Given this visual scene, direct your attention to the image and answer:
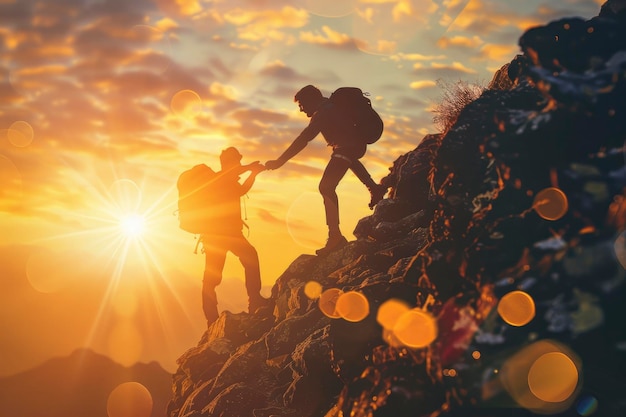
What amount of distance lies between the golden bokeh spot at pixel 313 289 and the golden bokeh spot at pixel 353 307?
460cm

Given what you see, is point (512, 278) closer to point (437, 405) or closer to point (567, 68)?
point (437, 405)

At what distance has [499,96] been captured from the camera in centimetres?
553

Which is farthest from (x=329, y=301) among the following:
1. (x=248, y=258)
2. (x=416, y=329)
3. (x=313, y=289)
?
(x=416, y=329)

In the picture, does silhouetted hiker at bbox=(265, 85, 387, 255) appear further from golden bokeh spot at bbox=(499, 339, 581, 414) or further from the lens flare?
the lens flare

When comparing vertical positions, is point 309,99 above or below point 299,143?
above

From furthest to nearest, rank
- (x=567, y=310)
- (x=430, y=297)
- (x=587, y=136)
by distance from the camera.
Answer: (x=430, y=297)
(x=587, y=136)
(x=567, y=310)

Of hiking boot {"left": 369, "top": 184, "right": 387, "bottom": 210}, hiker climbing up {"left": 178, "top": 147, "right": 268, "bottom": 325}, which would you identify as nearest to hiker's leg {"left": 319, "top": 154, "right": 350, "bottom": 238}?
hiking boot {"left": 369, "top": 184, "right": 387, "bottom": 210}

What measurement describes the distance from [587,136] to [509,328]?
1.79 metres

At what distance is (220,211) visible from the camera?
14812 millimetres

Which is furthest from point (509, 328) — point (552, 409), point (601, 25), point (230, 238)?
point (230, 238)

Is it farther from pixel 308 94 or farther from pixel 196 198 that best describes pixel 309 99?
pixel 196 198

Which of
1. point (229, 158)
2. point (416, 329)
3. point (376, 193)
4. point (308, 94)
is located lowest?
point (416, 329)

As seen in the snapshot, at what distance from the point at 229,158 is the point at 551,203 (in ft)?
37.0

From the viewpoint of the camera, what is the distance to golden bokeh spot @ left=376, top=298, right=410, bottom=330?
6.51 metres
